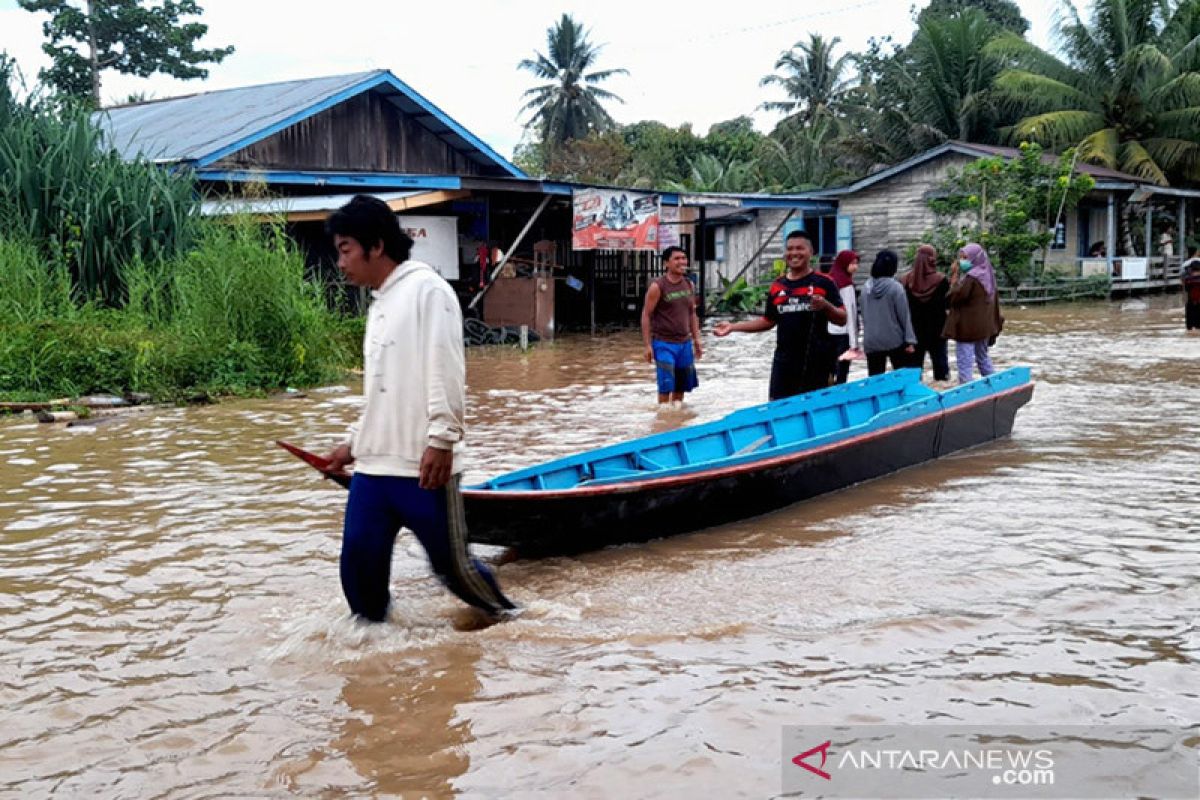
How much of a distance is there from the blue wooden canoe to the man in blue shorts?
2.17 m

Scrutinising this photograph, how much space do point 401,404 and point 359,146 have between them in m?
17.9

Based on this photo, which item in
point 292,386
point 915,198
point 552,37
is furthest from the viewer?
point 552,37

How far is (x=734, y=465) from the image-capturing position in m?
6.71

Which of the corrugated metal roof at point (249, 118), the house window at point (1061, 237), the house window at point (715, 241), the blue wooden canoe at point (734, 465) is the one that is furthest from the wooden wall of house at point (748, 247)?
the blue wooden canoe at point (734, 465)

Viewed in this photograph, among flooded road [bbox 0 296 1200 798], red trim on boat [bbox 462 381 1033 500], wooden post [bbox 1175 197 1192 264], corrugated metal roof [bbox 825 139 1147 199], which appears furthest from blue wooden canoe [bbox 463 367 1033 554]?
wooden post [bbox 1175 197 1192 264]

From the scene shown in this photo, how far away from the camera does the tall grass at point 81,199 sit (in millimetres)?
13805

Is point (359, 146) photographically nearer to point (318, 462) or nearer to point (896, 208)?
point (896, 208)

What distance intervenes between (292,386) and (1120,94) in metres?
28.9

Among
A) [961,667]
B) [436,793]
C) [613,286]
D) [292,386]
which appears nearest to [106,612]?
[436,793]

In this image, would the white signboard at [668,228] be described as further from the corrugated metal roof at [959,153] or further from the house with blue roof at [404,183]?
the corrugated metal roof at [959,153]

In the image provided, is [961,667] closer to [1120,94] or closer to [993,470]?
[993,470]

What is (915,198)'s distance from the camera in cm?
3111

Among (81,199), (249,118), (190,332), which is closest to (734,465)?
(190,332)

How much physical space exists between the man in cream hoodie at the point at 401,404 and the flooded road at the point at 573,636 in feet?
1.82
